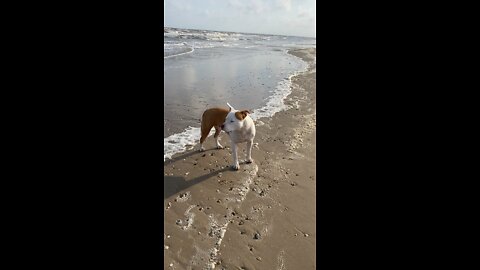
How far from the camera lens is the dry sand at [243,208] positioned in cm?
283

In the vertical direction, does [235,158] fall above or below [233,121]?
below

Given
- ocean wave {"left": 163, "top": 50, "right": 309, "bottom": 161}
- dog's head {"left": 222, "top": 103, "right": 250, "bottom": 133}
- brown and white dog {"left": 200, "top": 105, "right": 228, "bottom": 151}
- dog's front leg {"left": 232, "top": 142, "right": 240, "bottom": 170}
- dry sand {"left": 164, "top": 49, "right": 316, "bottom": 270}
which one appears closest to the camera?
dry sand {"left": 164, "top": 49, "right": 316, "bottom": 270}

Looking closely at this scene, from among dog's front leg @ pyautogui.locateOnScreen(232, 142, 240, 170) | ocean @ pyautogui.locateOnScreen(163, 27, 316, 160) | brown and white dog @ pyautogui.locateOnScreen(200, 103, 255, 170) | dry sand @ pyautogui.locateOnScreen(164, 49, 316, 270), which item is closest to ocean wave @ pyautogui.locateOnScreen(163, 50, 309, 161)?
ocean @ pyautogui.locateOnScreen(163, 27, 316, 160)

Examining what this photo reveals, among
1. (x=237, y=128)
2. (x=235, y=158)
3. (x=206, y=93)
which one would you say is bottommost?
(x=235, y=158)

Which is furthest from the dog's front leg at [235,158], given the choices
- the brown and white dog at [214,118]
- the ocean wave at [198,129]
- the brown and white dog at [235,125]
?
the ocean wave at [198,129]

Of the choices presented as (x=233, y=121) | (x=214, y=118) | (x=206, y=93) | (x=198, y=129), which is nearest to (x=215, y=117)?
(x=214, y=118)

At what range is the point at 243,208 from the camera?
3.63 meters

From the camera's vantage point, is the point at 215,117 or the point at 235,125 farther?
the point at 215,117

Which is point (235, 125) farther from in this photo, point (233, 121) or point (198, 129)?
point (198, 129)

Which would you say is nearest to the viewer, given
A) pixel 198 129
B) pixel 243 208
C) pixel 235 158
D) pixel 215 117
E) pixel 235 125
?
pixel 243 208

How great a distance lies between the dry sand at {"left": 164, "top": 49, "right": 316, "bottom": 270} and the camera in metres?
2.83

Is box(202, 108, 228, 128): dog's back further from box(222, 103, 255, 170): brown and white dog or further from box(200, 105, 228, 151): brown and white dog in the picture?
box(222, 103, 255, 170): brown and white dog
